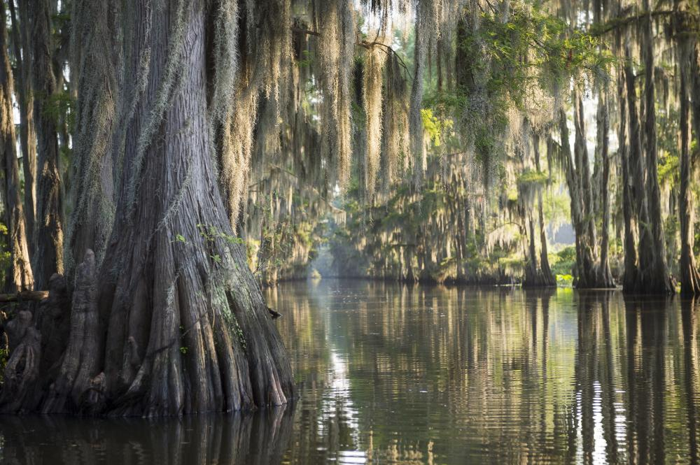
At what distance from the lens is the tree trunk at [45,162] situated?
1473 centimetres

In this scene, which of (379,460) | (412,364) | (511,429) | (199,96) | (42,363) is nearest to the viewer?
(379,460)

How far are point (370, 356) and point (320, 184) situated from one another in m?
7.18

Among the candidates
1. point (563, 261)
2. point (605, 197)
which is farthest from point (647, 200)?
point (563, 261)

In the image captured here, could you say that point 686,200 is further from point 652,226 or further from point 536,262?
point 536,262

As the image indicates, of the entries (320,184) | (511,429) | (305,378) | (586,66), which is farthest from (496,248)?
(511,429)

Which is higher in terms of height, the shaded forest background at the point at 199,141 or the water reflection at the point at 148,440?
the shaded forest background at the point at 199,141

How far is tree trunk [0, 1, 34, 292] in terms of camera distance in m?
15.5

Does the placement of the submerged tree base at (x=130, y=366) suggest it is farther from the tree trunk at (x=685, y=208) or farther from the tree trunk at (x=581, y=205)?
the tree trunk at (x=581, y=205)

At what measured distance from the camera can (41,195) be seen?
593 inches

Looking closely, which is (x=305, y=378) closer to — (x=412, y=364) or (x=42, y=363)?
(x=412, y=364)

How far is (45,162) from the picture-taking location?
1518cm

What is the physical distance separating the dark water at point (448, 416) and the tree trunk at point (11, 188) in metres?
4.78

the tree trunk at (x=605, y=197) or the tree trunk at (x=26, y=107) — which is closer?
the tree trunk at (x=26, y=107)

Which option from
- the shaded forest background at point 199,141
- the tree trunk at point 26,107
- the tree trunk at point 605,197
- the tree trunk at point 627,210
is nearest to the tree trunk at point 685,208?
the tree trunk at point 627,210
